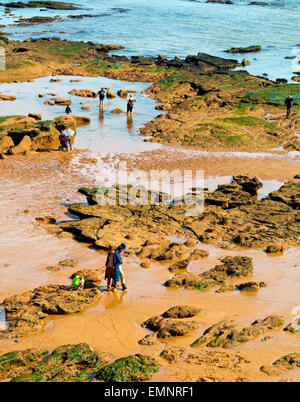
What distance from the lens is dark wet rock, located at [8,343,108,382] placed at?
316 inches

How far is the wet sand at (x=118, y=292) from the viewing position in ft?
29.7

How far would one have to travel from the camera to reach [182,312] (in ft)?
34.2

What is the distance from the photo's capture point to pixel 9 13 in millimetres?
79750

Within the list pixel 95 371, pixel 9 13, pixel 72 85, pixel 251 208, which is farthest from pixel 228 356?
pixel 9 13

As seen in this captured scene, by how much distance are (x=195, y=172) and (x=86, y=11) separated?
74.1 m

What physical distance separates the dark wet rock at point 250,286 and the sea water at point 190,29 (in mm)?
33471

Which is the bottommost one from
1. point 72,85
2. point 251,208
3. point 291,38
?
point 251,208

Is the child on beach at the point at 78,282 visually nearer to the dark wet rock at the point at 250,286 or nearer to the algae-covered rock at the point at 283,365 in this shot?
the dark wet rock at the point at 250,286

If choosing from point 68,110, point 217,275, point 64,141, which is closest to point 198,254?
point 217,275

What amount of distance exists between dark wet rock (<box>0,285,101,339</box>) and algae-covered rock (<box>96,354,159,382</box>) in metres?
2.45

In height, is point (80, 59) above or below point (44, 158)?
above

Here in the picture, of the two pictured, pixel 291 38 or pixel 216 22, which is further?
pixel 216 22

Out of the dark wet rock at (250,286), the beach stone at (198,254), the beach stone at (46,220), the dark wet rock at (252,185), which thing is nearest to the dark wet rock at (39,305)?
the beach stone at (198,254)

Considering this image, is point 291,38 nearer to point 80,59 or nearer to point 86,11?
point 80,59
